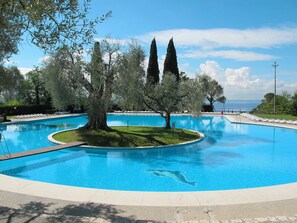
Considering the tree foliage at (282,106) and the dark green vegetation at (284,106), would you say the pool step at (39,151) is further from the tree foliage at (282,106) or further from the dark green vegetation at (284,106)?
the tree foliage at (282,106)

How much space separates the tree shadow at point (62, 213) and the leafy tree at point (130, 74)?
13267mm

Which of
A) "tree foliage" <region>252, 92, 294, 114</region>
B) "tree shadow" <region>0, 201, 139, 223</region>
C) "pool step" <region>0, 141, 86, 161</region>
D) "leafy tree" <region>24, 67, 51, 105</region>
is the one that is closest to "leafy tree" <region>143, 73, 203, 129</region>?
"pool step" <region>0, 141, 86, 161</region>

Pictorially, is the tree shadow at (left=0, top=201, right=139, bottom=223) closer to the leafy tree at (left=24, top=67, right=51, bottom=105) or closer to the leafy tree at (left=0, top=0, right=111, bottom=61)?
the leafy tree at (left=0, top=0, right=111, bottom=61)

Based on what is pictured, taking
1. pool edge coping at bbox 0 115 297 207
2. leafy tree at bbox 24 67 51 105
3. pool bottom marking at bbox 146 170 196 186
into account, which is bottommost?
pool bottom marking at bbox 146 170 196 186

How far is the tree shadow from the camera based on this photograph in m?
6.20

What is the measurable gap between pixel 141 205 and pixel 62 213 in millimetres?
1827

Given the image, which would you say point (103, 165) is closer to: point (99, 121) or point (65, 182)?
point (65, 182)

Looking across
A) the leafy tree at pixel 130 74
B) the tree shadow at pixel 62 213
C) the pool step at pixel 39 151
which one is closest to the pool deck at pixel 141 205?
the tree shadow at pixel 62 213

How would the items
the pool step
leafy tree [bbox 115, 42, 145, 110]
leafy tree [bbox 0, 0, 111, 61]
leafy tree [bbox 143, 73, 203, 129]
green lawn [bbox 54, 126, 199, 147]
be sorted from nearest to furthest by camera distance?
leafy tree [bbox 0, 0, 111, 61] → the pool step → green lawn [bbox 54, 126, 199, 147] → leafy tree [bbox 115, 42, 145, 110] → leafy tree [bbox 143, 73, 203, 129]

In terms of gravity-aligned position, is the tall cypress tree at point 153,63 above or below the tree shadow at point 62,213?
above

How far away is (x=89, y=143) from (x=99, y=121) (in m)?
3.35

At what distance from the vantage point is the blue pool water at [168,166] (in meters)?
11.5

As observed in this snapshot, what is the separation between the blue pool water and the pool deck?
2.67 m

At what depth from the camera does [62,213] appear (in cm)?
659
